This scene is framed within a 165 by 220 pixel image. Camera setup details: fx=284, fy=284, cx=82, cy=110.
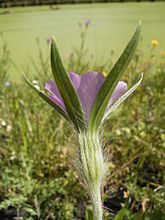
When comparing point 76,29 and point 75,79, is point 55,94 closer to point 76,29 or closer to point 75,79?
point 75,79

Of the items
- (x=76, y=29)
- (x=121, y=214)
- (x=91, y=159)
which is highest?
(x=76, y=29)

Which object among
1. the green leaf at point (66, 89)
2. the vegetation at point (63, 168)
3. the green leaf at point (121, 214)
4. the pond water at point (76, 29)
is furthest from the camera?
the pond water at point (76, 29)

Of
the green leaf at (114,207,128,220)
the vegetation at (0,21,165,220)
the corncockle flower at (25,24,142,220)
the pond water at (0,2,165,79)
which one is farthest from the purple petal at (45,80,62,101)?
the pond water at (0,2,165,79)

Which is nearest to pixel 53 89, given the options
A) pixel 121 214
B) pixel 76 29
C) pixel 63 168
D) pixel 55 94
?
pixel 55 94

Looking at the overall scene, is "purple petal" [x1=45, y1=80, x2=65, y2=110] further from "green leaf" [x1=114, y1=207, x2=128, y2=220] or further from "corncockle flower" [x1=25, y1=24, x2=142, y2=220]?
"green leaf" [x1=114, y1=207, x2=128, y2=220]

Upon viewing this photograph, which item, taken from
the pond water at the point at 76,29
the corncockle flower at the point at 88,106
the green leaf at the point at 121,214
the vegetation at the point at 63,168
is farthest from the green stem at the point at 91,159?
the pond water at the point at 76,29

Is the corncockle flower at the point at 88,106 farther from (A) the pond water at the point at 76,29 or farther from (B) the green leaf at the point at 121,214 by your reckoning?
(A) the pond water at the point at 76,29
